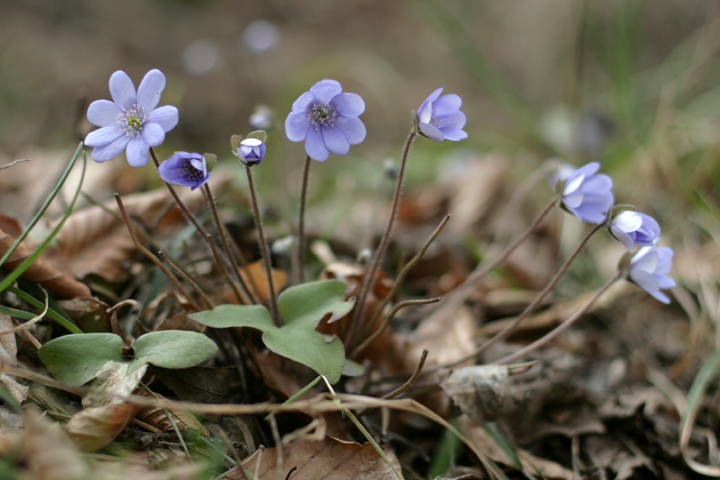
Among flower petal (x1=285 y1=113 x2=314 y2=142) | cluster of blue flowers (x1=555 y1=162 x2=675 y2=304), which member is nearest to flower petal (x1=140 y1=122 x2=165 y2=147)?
flower petal (x1=285 y1=113 x2=314 y2=142)

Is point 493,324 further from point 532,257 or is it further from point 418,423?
point 532,257

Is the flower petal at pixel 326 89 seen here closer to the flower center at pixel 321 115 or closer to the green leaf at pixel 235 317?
the flower center at pixel 321 115

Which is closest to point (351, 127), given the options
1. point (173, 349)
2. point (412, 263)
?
point (412, 263)

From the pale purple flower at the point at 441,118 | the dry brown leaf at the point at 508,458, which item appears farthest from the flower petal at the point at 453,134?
the dry brown leaf at the point at 508,458

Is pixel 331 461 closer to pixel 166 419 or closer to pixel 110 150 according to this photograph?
pixel 166 419

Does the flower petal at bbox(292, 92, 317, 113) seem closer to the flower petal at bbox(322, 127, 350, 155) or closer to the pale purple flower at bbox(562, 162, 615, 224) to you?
the flower petal at bbox(322, 127, 350, 155)

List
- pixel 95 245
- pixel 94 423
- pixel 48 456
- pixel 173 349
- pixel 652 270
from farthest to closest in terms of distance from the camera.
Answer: pixel 95 245 → pixel 652 270 → pixel 173 349 → pixel 94 423 → pixel 48 456
